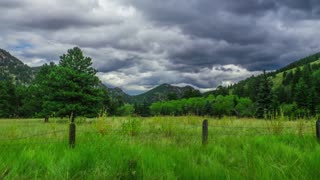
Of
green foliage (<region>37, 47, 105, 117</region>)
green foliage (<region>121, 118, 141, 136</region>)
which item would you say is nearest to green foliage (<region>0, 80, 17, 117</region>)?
green foliage (<region>37, 47, 105, 117</region>)

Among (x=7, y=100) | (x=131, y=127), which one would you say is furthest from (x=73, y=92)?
(x=7, y=100)

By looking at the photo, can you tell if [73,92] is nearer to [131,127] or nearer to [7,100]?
[131,127]

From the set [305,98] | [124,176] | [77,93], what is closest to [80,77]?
[77,93]

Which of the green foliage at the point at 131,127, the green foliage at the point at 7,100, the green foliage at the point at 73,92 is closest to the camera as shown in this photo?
the green foliage at the point at 131,127

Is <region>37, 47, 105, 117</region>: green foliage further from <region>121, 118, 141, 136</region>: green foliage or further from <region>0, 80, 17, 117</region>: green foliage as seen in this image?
<region>0, 80, 17, 117</region>: green foliage

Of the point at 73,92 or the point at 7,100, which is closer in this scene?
the point at 73,92

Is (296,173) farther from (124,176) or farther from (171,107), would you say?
(171,107)

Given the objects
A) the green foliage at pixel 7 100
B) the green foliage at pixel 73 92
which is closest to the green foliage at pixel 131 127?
the green foliage at pixel 73 92

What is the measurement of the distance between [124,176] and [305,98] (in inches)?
2587

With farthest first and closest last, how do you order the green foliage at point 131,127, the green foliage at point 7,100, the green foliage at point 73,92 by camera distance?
the green foliage at point 7,100 → the green foliage at point 73,92 → the green foliage at point 131,127

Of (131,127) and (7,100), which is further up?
(7,100)

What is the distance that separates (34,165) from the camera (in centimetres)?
493

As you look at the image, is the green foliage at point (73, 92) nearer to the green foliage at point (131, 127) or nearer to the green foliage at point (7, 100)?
the green foliage at point (131, 127)

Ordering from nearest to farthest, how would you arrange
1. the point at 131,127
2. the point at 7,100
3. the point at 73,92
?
the point at 131,127 → the point at 73,92 → the point at 7,100
